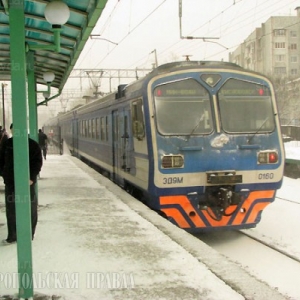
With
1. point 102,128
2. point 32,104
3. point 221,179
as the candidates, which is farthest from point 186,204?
point 102,128

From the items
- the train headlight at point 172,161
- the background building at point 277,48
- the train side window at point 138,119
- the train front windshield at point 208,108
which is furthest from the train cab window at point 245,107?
the background building at point 277,48

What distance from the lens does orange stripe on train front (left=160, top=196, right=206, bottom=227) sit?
758 centimetres

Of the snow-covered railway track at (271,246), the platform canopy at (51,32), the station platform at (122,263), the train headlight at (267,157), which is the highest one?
the platform canopy at (51,32)

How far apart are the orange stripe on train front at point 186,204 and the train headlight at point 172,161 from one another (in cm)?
54

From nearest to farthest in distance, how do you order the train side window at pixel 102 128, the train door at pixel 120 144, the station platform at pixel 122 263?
the station platform at pixel 122 263 < the train door at pixel 120 144 < the train side window at pixel 102 128

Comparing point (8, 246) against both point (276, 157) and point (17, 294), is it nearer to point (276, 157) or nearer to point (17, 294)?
point (17, 294)

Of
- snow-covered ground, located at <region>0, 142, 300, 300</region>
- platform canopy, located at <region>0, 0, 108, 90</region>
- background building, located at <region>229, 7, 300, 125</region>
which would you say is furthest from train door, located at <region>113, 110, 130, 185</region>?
background building, located at <region>229, 7, 300, 125</region>

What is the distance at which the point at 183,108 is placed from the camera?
7773 millimetres

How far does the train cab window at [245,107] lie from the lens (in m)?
7.95

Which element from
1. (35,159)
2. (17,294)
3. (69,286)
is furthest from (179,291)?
(35,159)

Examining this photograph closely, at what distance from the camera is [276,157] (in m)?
8.05

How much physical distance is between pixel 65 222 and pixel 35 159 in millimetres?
1787

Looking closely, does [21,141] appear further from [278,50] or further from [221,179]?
[278,50]

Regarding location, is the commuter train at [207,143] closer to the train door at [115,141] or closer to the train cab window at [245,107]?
the train cab window at [245,107]
